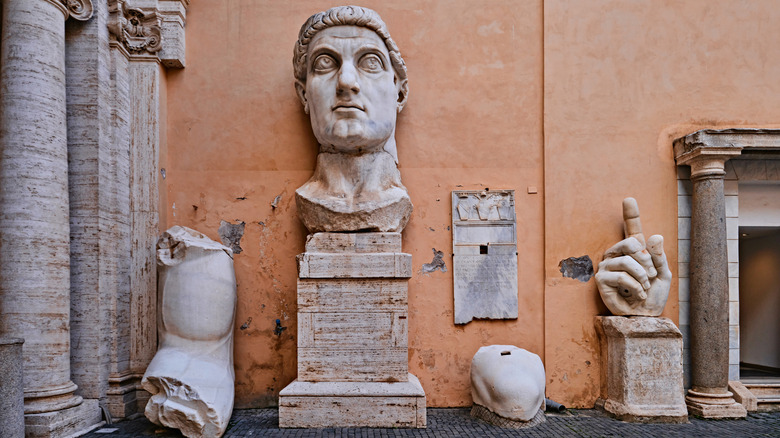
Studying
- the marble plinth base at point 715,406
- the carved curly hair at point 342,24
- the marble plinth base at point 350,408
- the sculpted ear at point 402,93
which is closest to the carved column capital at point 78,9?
the carved curly hair at point 342,24

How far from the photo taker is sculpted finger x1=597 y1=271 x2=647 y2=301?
443cm

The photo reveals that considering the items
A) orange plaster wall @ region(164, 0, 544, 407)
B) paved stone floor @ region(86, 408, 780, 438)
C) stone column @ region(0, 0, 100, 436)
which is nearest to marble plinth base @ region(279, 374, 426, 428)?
paved stone floor @ region(86, 408, 780, 438)

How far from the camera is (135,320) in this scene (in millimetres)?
4484

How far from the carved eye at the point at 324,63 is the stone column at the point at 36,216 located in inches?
69.8

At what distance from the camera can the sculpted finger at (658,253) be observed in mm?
4441

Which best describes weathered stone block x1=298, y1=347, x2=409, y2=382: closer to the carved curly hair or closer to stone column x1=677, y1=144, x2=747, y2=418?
the carved curly hair

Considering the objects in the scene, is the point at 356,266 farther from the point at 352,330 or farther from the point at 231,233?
the point at 231,233

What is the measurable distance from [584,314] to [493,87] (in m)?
2.08

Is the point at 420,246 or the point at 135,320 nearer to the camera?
the point at 135,320

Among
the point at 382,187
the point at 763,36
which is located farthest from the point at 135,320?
the point at 763,36

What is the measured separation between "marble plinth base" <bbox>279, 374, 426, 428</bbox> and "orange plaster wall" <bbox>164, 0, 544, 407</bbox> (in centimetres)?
74

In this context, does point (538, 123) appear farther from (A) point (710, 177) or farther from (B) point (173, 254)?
(B) point (173, 254)

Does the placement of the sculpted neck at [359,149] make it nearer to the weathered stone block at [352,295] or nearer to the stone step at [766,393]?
the weathered stone block at [352,295]

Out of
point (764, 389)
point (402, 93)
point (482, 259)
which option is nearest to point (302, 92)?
point (402, 93)
